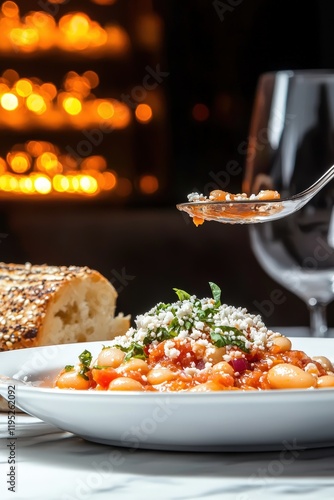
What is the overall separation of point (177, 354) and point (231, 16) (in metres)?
3.39

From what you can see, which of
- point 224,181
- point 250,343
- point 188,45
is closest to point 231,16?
point 188,45

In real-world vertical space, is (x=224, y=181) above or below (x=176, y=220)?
above

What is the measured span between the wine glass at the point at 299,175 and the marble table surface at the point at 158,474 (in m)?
0.84

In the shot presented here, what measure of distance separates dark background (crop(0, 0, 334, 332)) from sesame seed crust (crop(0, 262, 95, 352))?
2394 millimetres

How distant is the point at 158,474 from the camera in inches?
36.4

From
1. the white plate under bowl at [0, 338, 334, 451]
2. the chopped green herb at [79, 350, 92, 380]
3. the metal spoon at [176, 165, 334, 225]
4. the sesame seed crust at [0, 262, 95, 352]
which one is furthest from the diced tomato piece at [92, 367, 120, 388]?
the sesame seed crust at [0, 262, 95, 352]

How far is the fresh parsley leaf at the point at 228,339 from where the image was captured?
1147mm

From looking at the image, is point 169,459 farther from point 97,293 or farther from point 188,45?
point 188,45

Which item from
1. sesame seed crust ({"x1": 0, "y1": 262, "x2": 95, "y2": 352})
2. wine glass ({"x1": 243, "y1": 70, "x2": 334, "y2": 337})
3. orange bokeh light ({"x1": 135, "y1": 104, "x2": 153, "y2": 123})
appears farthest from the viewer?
orange bokeh light ({"x1": 135, "y1": 104, "x2": 153, "y2": 123})

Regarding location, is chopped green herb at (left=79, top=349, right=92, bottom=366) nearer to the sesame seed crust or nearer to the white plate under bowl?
the white plate under bowl

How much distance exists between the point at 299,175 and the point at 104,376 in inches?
32.8

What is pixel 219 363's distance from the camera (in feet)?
3.69

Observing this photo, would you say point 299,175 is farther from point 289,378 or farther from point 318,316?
point 289,378

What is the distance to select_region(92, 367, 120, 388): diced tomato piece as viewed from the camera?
115 centimetres
